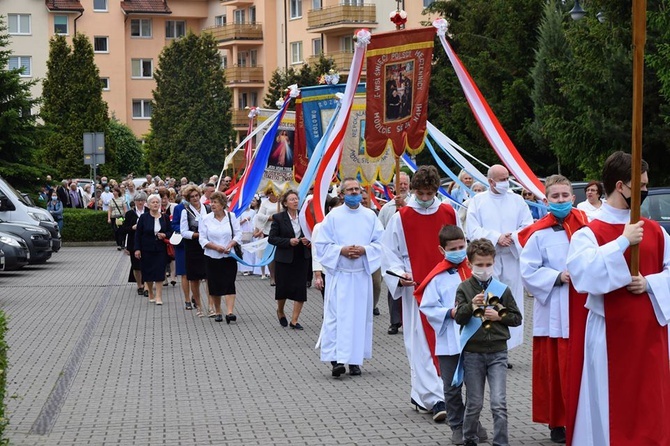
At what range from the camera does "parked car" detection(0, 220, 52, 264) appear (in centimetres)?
2709

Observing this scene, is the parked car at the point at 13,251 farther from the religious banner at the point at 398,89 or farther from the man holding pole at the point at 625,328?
the man holding pole at the point at 625,328

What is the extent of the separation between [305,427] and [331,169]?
3544mm

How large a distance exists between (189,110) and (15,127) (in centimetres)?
3166

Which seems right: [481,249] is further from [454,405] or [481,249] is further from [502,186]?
[502,186]

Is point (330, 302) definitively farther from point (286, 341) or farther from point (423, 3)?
point (423, 3)

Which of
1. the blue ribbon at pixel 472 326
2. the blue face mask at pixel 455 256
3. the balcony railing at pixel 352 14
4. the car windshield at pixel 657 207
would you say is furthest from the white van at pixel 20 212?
the balcony railing at pixel 352 14

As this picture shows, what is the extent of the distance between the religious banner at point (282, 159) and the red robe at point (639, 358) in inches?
582

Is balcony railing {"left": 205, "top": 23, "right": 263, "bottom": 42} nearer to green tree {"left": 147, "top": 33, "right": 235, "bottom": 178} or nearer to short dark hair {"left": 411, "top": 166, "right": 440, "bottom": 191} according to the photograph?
green tree {"left": 147, "top": 33, "right": 235, "bottom": 178}

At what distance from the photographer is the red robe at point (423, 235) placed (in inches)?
406

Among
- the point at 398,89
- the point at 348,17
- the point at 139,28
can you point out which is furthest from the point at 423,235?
the point at 139,28

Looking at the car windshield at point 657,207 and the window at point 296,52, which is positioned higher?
the window at point 296,52

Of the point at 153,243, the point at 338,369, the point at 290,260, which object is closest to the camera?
the point at 338,369

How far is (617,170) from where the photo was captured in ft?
23.0

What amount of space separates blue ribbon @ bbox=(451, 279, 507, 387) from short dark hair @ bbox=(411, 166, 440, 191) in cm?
193
